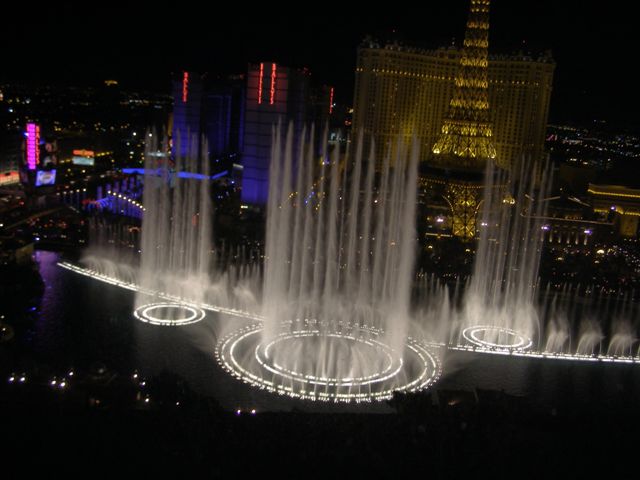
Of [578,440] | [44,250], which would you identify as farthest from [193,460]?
[44,250]

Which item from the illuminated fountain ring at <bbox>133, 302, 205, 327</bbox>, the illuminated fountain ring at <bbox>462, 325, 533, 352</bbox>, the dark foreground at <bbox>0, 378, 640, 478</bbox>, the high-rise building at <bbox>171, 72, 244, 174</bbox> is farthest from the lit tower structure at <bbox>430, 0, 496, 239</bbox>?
the dark foreground at <bbox>0, 378, 640, 478</bbox>

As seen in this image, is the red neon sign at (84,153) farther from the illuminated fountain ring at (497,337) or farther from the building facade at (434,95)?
the illuminated fountain ring at (497,337)

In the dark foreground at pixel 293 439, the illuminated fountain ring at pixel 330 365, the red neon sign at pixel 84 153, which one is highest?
the red neon sign at pixel 84 153

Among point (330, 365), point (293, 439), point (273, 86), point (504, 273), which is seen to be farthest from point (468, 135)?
point (293, 439)

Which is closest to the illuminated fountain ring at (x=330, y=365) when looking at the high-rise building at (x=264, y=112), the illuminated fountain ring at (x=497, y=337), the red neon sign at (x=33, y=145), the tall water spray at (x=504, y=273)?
the illuminated fountain ring at (x=497, y=337)

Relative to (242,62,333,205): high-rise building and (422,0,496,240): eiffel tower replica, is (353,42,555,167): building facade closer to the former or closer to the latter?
(422,0,496,240): eiffel tower replica

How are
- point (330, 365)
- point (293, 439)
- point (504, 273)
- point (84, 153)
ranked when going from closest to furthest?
1. point (293, 439)
2. point (330, 365)
3. point (504, 273)
4. point (84, 153)

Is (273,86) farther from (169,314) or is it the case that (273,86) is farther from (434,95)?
(169,314)
